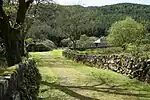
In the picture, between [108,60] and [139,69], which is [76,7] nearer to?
[108,60]

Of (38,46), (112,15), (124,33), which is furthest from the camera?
(112,15)

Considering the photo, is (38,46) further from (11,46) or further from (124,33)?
(11,46)

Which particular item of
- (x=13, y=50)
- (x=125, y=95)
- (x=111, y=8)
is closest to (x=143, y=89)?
(x=125, y=95)

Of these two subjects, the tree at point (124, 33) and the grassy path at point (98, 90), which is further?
the tree at point (124, 33)

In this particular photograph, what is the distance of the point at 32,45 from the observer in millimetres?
68375

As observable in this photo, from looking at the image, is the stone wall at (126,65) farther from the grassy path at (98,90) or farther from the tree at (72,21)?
the tree at (72,21)

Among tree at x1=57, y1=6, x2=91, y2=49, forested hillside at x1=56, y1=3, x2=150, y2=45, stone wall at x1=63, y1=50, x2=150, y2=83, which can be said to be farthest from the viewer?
forested hillside at x1=56, y1=3, x2=150, y2=45

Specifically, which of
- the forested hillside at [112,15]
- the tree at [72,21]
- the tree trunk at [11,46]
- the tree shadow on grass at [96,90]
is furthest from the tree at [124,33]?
the tree trunk at [11,46]

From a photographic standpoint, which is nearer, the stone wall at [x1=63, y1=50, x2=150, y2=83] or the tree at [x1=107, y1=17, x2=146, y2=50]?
the stone wall at [x1=63, y1=50, x2=150, y2=83]

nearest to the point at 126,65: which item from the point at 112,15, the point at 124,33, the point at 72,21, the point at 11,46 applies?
the point at 11,46

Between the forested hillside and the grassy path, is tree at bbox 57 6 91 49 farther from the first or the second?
the grassy path

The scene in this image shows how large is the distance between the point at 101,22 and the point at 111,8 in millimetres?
37941

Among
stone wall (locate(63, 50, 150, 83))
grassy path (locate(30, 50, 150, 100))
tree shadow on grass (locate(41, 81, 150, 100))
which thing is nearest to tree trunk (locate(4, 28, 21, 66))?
grassy path (locate(30, 50, 150, 100))

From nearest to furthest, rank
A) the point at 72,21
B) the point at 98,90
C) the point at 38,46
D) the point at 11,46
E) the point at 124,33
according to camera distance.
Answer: the point at 98,90, the point at 11,46, the point at 124,33, the point at 72,21, the point at 38,46
